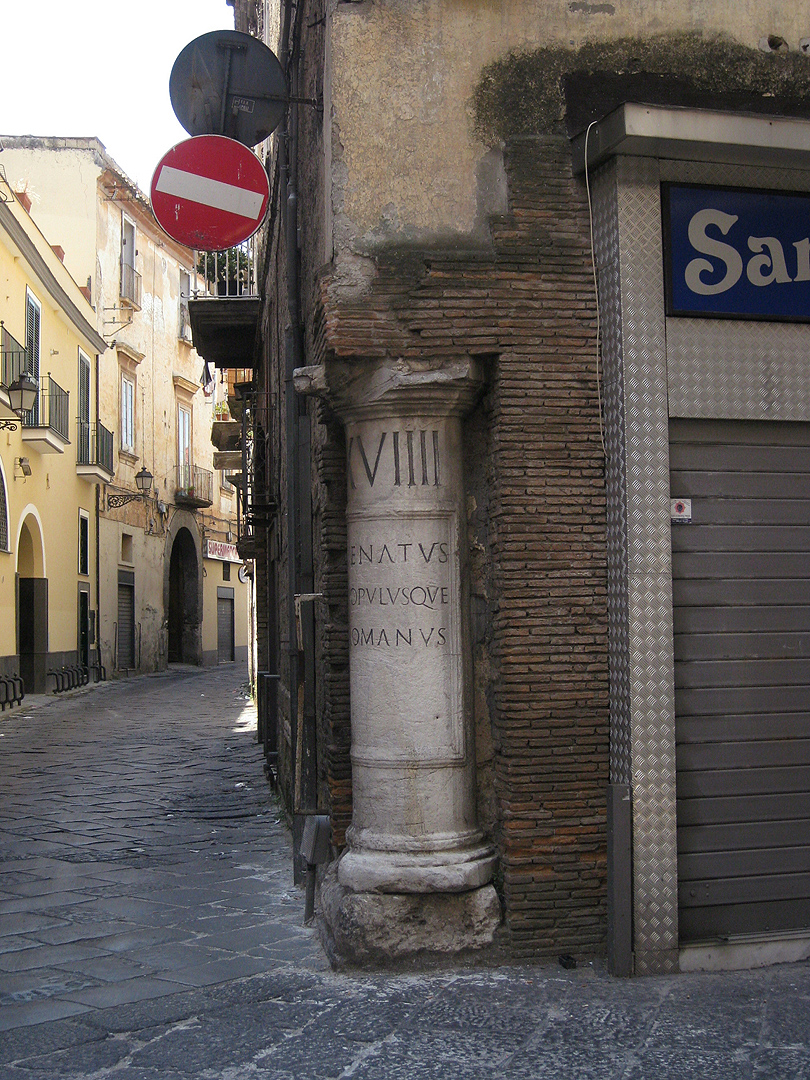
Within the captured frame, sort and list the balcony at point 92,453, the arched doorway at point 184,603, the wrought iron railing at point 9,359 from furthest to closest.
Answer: the arched doorway at point 184,603 → the balcony at point 92,453 → the wrought iron railing at point 9,359

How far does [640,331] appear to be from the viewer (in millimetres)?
5023

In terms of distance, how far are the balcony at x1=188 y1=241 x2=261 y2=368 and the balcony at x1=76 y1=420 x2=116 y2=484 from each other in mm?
11043

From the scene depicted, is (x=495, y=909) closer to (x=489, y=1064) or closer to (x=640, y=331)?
(x=489, y=1064)

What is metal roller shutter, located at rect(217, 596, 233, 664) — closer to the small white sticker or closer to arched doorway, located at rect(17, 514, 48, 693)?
arched doorway, located at rect(17, 514, 48, 693)

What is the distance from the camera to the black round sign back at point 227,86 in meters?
6.34

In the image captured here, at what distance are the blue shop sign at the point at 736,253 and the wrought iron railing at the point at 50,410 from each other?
1662 centimetres

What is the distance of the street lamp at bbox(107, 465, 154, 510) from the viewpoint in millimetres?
27609

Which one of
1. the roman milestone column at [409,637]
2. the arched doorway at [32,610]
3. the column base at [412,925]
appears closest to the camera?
the column base at [412,925]

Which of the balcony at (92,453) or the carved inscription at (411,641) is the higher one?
the balcony at (92,453)

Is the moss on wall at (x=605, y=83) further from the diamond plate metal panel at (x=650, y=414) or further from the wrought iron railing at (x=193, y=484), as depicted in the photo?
the wrought iron railing at (x=193, y=484)

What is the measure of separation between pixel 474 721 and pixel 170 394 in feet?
96.1

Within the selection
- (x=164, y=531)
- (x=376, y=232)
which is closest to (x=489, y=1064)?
(x=376, y=232)

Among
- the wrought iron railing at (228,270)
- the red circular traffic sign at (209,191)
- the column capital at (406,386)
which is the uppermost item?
the wrought iron railing at (228,270)

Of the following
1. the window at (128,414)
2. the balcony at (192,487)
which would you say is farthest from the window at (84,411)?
the balcony at (192,487)
